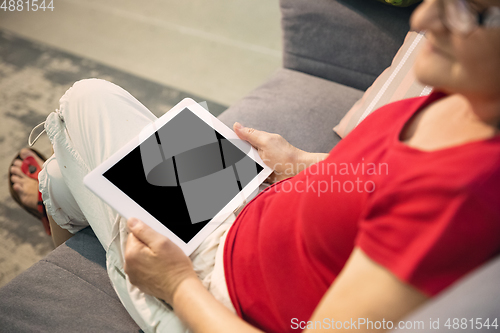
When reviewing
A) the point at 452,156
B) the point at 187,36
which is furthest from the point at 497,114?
the point at 187,36

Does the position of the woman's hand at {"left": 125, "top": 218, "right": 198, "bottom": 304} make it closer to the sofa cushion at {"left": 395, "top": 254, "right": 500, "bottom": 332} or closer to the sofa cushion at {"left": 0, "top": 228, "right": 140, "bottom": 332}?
the sofa cushion at {"left": 0, "top": 228, "right": 140, "bottom": 332}

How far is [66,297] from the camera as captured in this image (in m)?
0.81

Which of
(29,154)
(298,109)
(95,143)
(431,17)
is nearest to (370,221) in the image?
(431,17)

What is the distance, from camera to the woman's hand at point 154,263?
672mm

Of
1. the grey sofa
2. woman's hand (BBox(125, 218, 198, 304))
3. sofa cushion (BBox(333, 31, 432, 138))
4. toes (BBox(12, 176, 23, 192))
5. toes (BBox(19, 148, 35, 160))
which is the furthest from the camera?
toes (BBox(19, 148, 35, 160))

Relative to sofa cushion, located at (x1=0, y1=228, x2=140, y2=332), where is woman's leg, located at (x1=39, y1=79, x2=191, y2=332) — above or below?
above

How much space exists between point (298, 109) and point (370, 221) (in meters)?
0.86

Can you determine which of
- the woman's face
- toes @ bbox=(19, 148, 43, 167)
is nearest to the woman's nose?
the woman's face

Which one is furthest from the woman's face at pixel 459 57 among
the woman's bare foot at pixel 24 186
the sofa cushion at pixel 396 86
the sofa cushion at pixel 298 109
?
the woman's bare foot at pixel 24 186

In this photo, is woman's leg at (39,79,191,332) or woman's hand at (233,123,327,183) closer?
woman's leg at (39,79,191,332)

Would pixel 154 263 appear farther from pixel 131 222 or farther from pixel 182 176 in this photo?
pixel 182 176

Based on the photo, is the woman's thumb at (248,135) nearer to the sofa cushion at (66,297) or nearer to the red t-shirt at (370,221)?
the red t-shirt at (370,221)

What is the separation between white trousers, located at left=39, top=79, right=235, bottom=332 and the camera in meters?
0.73

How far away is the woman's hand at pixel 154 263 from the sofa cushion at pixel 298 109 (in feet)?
2.00
